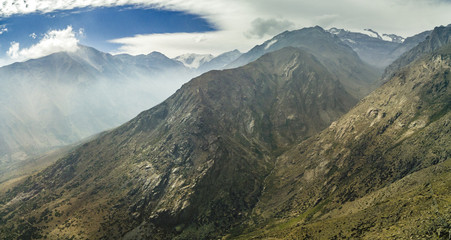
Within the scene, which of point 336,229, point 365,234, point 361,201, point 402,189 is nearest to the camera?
point 365,234

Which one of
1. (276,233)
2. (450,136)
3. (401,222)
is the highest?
(450,136)

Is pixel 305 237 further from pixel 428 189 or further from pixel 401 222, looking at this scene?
pixel 428 189

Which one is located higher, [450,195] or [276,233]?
[450,195]

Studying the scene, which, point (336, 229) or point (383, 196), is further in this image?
point (383, 196)

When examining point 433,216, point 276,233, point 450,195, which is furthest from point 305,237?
point 450,195

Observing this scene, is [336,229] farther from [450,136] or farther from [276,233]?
[450,136]

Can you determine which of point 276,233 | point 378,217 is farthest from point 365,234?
point 276,233

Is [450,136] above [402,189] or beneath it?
above

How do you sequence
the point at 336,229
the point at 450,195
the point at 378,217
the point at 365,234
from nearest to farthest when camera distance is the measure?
the point at 450,195, the point at 365,234, the point at 378,217, the point at 336,229

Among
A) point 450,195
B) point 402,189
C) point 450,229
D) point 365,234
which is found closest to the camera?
point 450,229
